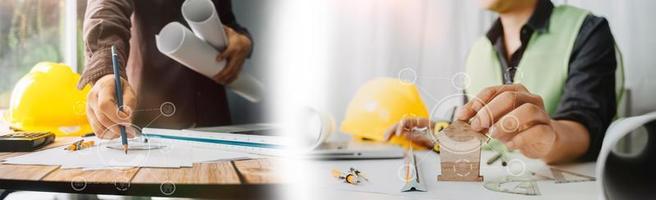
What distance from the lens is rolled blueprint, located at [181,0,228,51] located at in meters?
1.02

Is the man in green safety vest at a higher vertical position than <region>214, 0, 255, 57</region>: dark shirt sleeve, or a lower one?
lower

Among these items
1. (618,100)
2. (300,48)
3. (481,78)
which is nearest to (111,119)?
(300,48)

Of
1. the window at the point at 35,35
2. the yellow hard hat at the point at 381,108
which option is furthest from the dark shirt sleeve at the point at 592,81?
the window at the point at 35,35

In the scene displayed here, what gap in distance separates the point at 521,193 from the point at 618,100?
0.19 m

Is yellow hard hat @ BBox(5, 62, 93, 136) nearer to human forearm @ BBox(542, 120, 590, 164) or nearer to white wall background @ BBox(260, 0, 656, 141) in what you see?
white wall background @ BBox(260, 0, 656, 141)

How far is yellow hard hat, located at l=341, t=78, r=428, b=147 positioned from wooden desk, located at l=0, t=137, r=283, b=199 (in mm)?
194

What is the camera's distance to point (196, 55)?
103 cm

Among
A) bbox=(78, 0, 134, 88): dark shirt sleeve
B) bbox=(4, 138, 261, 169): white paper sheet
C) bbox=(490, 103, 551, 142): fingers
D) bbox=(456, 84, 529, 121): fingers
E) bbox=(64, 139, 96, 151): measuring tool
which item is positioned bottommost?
bbox=(4, 138, 261, 169): white paper sheet

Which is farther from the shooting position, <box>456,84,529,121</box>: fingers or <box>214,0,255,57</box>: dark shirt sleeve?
<box>214,0,255,57</box>: dark shirt sleeve

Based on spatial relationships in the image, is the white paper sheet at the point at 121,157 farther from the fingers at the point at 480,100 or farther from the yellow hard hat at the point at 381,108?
the fingers at the point at 480,100

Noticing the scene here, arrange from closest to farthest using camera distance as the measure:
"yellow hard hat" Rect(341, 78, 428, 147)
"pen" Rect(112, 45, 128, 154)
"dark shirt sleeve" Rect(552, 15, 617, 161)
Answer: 1. "dark shirt sleeve" Rect(552, 15, 617, 161)
2. "yellow hard hat" Rect(341, 78, 428, 147)
3. "pen" Rect(112, 45, 128, 154)

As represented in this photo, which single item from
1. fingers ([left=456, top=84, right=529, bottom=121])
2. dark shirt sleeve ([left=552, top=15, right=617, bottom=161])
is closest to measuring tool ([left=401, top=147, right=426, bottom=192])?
fingers ([left=456, top=84, right=529, bottom=121])

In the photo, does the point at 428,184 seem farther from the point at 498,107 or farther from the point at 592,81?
the point at 592,81

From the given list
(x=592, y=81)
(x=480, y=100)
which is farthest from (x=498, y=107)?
(x=592, y=81)
